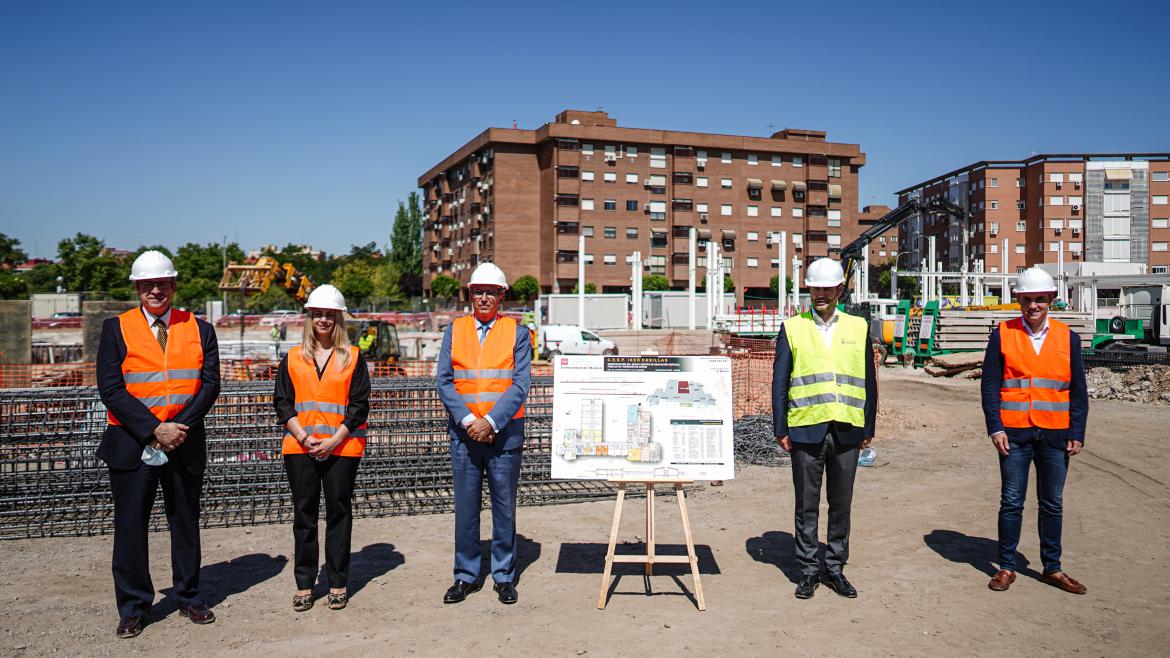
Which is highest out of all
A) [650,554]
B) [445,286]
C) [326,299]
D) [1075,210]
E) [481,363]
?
[1075,210]

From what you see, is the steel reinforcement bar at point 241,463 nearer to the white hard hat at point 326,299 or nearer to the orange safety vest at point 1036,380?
the white hard hat at point 326,299

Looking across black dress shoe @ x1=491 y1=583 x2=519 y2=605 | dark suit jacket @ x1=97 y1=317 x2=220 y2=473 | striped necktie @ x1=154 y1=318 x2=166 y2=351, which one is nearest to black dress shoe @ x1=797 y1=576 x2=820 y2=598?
black dress shoe @ x1=491 y1=583 x2=519 y2=605

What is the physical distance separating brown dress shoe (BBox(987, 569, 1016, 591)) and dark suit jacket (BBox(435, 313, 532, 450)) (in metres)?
3.32

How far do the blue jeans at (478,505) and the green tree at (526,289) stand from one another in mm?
62046

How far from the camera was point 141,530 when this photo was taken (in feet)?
15.7

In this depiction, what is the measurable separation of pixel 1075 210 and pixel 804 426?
83267mm

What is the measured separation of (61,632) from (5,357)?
2274 cm

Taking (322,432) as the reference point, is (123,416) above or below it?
above

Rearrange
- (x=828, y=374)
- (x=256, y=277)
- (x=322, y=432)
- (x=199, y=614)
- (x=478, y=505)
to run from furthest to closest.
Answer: (x=256, y=277)
(x=478, y=505)
(x=828, y=374)
(x=322, y=432)
(x=199, y=614)

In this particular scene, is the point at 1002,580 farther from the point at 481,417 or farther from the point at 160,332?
the point at 160,332

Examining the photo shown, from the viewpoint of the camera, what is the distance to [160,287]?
4883 mm

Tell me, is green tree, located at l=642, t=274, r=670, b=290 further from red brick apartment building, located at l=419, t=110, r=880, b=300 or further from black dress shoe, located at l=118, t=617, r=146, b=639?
black dress shoe, located at l=118, t=617, r=146, b=639

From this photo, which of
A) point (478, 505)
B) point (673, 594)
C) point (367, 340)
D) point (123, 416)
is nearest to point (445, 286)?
point (367, 340)

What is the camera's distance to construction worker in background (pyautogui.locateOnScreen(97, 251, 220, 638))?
4.70 metres
